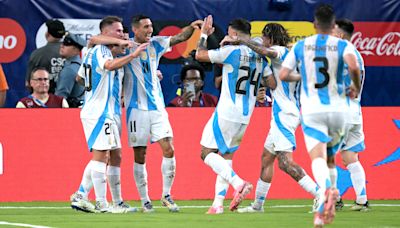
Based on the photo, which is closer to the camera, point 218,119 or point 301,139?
point 218,119

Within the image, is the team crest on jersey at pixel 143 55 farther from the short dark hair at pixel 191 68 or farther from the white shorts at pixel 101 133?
the short dark hair at pixel 191 68

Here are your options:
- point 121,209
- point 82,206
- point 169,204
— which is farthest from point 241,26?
point 82,206

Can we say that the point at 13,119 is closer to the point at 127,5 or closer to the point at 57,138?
the point at 57,138

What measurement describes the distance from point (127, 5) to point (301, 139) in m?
4.57

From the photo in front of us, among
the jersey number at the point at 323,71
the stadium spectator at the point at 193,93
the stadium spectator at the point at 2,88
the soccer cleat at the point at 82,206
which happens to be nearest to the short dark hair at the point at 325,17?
the jersey number at the point at 323,71

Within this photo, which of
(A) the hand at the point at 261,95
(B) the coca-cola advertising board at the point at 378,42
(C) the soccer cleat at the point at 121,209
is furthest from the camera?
(B) the coca-cola advertising board at the point at 378,42

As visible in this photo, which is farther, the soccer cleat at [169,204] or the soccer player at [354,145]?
the soccer player at [354,145]

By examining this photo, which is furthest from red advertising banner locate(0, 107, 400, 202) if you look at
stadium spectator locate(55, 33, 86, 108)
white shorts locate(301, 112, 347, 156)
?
white shorts locate(301, 112, 347, 156)

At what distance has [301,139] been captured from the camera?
62.6ft

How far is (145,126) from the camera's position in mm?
16391

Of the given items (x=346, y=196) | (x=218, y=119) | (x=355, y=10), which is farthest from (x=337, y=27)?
(x=355, y=10)

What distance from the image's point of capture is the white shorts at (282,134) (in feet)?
53.5

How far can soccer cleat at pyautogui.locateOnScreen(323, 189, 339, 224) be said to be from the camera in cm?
1221

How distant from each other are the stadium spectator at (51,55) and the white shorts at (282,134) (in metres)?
5.35
